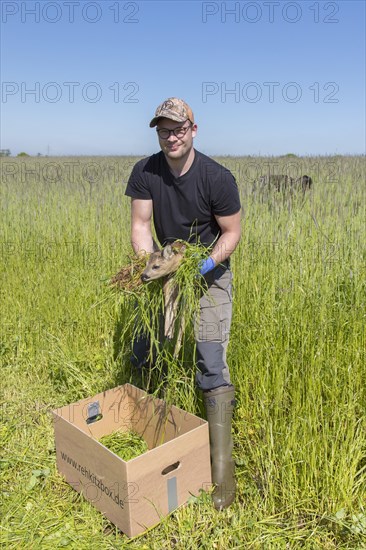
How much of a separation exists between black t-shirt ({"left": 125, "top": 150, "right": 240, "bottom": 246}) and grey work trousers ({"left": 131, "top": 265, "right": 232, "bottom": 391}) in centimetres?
20

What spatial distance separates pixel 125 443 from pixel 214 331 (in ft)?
2.64

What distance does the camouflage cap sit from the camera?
190 centimetres

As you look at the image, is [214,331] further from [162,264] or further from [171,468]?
[171,468]

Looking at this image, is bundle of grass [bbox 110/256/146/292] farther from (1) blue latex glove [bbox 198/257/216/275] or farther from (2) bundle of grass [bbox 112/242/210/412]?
(1) blue latex glove [bbox 198/257/216/275]

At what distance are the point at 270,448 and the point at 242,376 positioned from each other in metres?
0.42

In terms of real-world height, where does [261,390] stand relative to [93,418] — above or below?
above

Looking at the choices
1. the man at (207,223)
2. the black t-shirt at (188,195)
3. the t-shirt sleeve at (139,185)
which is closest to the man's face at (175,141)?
the man at (207,223)

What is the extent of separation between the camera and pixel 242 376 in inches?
90.7

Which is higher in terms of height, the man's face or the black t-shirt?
the man's face

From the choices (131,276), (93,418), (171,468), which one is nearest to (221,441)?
(171,468)

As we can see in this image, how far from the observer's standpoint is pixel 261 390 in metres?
2.16

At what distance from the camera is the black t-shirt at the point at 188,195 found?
1.99 meters

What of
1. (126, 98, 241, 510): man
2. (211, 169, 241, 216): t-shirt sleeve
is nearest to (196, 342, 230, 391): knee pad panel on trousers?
(126, 98, 241, 510): man

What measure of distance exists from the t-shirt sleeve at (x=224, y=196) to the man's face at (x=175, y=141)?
198 millimetres
